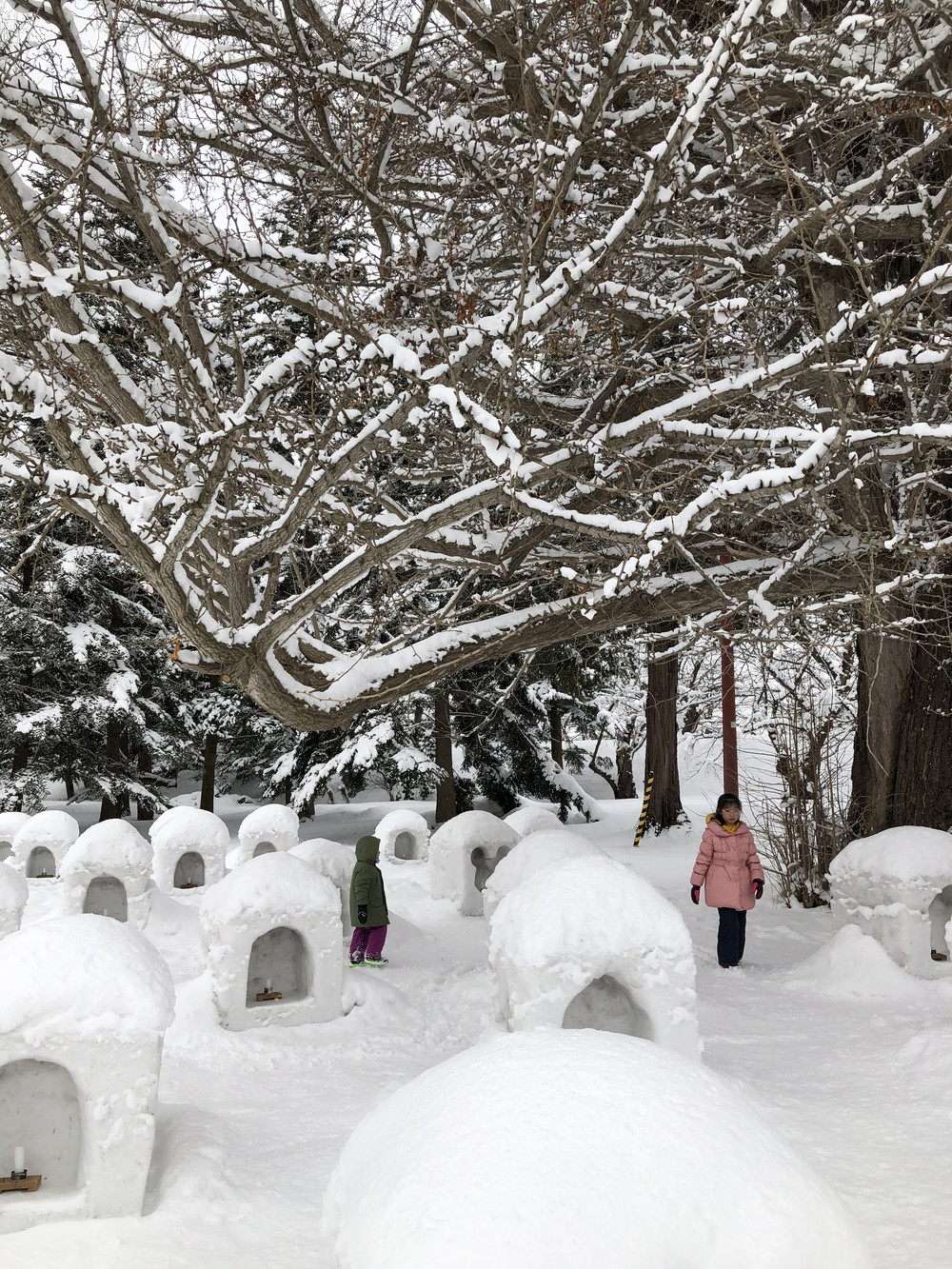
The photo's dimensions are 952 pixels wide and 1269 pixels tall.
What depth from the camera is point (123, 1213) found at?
4.40 metres

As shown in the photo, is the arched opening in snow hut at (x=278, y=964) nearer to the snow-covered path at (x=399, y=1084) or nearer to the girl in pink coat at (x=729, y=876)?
the snow-covered path at (x=399, y=1084)

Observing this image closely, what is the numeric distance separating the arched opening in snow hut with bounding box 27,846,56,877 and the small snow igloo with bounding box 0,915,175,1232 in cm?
1080

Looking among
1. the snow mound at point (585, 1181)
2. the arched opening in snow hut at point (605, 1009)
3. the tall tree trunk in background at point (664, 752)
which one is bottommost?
the arched opening in snow hut at point (605, 1009)

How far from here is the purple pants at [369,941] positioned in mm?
9383

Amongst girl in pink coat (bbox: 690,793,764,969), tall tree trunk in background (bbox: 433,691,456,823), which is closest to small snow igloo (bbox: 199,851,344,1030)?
girl in pink coat (bbox: 690,793,764,969)

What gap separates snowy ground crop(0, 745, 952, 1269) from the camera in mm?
4137

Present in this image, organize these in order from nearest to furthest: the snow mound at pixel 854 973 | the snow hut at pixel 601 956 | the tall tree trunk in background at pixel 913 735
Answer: the snow hut at pixel 601 956 < the snow mound at pixel 854 973 < the tall tree trunk in background at pixel 913 735

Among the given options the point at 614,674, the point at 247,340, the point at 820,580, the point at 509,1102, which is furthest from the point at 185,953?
the point at 614,674

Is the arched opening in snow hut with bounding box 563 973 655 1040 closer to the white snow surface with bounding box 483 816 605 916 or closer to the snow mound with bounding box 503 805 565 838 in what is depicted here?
the white snow surface with bounding box 483 816 605 916

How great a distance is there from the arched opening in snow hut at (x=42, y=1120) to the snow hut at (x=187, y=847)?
374 inches

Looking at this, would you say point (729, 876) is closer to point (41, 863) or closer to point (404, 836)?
point (404, 836)

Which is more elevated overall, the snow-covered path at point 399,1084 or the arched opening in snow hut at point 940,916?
the arched opening in snow hut at point 940,916

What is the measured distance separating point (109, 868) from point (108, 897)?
0.62 metres

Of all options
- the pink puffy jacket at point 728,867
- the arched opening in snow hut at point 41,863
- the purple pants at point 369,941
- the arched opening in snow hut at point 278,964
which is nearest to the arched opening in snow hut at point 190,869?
the arched opening in snow hut at point 41,863
